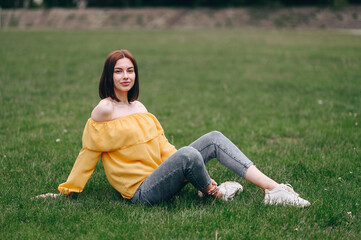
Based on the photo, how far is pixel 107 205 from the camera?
10.8ft

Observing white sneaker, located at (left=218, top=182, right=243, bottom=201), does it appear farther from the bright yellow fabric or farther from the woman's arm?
the woman's arm

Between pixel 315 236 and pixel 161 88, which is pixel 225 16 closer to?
pixel 161 88

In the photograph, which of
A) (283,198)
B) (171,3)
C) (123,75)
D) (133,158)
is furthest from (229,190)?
(171,3)

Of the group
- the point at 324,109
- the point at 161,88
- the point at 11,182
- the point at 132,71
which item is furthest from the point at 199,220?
the point at 161,88

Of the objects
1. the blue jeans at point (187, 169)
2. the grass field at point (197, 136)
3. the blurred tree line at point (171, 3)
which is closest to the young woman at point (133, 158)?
the blue jeans at point (187, 169)

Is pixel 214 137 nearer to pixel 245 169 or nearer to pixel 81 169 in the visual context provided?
pixel 245 169

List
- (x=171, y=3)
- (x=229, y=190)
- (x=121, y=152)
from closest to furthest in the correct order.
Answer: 1. (x=121, y=152)
2. (x=229, y=190)
3. (x=171, y=3)

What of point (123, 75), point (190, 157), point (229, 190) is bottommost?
point (229, 190)

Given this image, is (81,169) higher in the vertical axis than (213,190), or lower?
higher

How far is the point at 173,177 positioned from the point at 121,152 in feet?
1.61

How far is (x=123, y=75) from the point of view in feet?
10.5

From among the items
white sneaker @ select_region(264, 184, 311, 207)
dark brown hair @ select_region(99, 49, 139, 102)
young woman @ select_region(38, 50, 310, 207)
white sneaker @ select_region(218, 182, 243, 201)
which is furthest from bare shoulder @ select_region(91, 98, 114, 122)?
white sneaker @ select_region(264, 184, 311, 207)

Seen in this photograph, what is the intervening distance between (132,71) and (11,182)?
5.58 feet

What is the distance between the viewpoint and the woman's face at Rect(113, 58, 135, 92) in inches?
126
